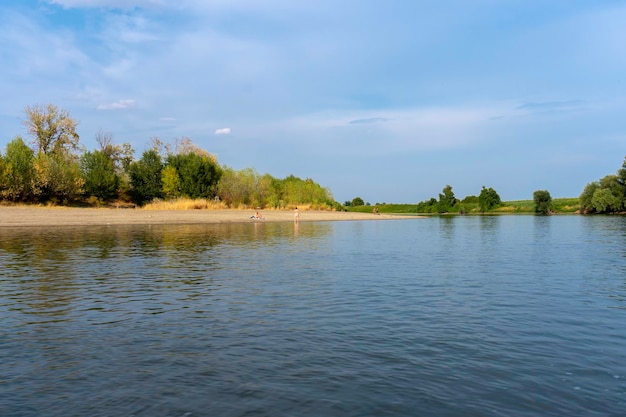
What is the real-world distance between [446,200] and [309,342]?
6665 inches

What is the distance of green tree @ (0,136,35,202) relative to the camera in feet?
198


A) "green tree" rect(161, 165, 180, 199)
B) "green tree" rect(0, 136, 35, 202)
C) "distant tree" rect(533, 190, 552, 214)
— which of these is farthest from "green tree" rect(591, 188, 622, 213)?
"green tree" rect(0, 136, 35, 202)

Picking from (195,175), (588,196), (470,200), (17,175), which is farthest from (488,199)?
(17,175)

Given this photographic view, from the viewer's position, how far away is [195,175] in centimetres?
8325

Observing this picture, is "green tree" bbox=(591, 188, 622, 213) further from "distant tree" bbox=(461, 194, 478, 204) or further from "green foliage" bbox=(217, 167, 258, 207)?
"green foliage" bbox=(217, 167, 258, 207)

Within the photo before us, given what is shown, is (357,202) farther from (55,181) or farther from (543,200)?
(55,181)

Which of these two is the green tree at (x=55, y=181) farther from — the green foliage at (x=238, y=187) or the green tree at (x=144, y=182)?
the green foliage at (x=238, y=187)

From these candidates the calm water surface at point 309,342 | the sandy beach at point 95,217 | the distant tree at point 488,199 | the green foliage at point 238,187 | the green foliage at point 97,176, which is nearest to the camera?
the calm water surface at point 309,342

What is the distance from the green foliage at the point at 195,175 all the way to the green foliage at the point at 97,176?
37.1 ft

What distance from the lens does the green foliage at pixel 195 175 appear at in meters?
83.1

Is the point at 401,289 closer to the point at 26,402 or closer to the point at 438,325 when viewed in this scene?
the point at 438,325

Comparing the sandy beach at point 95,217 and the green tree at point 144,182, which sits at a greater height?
the green tree at point 144,182

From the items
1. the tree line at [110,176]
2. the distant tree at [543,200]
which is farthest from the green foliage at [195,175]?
the distant tree at [543,200]

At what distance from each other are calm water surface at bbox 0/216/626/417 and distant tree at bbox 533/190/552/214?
131m
